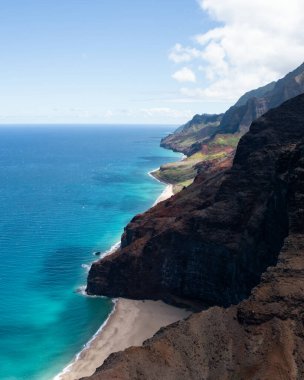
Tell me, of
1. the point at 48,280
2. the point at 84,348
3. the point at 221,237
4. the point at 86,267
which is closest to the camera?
the point at 84,348

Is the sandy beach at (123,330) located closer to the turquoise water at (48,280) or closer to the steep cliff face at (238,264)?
the turquoise water at (48,280)

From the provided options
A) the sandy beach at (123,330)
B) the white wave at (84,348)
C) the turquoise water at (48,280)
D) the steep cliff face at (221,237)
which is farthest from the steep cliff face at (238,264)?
the turquoise water at (48,280)

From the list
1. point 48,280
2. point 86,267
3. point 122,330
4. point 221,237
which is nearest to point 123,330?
point 122,330

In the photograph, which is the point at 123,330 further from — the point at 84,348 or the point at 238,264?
the point at 238,264

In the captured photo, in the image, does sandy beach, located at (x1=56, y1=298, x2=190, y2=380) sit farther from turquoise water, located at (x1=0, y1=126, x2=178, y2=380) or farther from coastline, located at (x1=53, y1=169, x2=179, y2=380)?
turquoise water, located at (x1=0, y1=126, x2=178, y2=380)

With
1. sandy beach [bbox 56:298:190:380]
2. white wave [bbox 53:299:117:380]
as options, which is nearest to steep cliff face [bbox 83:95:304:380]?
sandy beach [bbox 56:298:190:380]

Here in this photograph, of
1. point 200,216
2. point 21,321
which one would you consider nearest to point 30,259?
point 21,321
